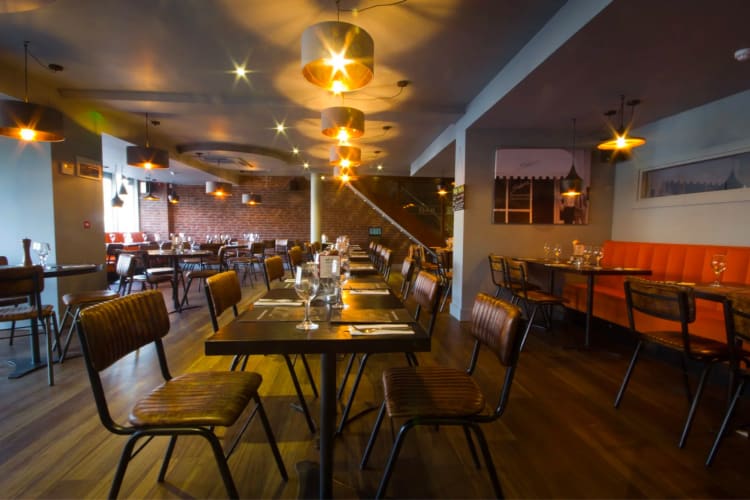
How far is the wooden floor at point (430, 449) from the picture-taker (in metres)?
1.66

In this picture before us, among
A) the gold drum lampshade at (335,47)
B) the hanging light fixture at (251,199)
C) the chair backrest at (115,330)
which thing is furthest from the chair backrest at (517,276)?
the hanging light fixture at (251,199)

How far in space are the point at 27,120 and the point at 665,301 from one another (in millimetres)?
5226

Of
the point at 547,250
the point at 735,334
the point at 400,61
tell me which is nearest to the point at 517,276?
the point at 547,250

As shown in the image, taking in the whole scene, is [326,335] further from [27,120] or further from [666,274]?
[666,274]

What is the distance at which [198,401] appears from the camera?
142 centimetres

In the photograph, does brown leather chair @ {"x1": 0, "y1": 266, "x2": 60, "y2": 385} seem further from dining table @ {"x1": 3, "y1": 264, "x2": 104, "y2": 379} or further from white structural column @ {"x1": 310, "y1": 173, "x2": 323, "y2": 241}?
white structural column @ {"x1": 310, "y1": 173, "x2": 323, "y2": 241}

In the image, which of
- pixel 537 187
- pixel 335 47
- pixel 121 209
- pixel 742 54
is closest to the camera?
pixel 335 47

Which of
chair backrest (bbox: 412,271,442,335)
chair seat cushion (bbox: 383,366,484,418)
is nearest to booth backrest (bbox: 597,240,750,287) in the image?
chair backrest (bbox: 412,271,442,335)

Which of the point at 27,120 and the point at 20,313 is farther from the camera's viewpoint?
the point at 27,120

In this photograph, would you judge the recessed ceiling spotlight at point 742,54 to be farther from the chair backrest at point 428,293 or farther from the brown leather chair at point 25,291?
the brown leather chair at point 25,291

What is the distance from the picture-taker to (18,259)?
418 cm

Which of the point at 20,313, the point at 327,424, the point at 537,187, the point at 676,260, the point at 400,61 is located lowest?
the point at 327,424

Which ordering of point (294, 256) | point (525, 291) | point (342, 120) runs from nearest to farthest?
1. point (342, 120)
2. point (525, 291)
3. point (294, 256)

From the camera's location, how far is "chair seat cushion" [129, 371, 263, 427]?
4.26 feet
